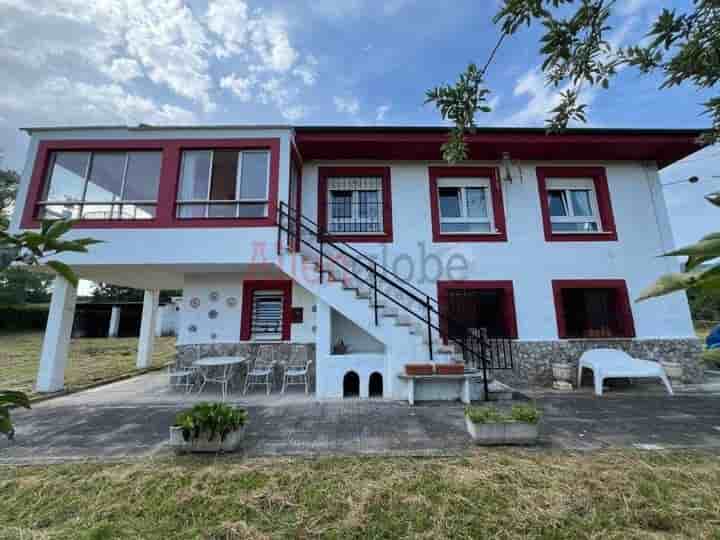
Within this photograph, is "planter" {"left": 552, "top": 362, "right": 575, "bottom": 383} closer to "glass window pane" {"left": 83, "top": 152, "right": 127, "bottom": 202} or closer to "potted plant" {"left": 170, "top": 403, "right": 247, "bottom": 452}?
"potted plant" {"left": 170, "top": 403, "right": 247, "bottom": 452}

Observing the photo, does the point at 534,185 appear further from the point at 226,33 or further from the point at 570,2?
the point at 226,33

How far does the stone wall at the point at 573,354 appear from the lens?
7.53 meters

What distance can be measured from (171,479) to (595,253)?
983cm

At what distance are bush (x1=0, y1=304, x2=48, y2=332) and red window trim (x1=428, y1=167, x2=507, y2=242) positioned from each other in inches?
1149

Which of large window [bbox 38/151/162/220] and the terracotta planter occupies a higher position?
large window [bbox 38/151/162/220]

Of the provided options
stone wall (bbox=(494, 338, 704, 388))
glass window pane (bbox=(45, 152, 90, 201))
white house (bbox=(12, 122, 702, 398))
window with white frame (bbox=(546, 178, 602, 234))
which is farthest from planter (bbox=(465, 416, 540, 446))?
glass window pane (bbox=(45, 152, 90, 201))

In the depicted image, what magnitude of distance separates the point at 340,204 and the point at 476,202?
377 cm

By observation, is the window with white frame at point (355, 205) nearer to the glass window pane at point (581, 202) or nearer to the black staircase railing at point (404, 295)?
the black staircase railing at point (404, 295)

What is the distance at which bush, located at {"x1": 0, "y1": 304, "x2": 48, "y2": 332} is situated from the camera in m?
21.8

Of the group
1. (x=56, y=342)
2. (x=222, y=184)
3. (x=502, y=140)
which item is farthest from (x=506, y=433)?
(x=56, y=342)

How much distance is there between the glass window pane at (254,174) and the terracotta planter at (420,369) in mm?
5042

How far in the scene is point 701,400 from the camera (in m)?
6.14

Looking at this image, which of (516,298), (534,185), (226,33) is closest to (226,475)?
(516,298)

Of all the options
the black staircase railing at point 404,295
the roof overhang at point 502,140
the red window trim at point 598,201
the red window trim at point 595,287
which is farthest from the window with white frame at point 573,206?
the black staircase railing at point 404,295
